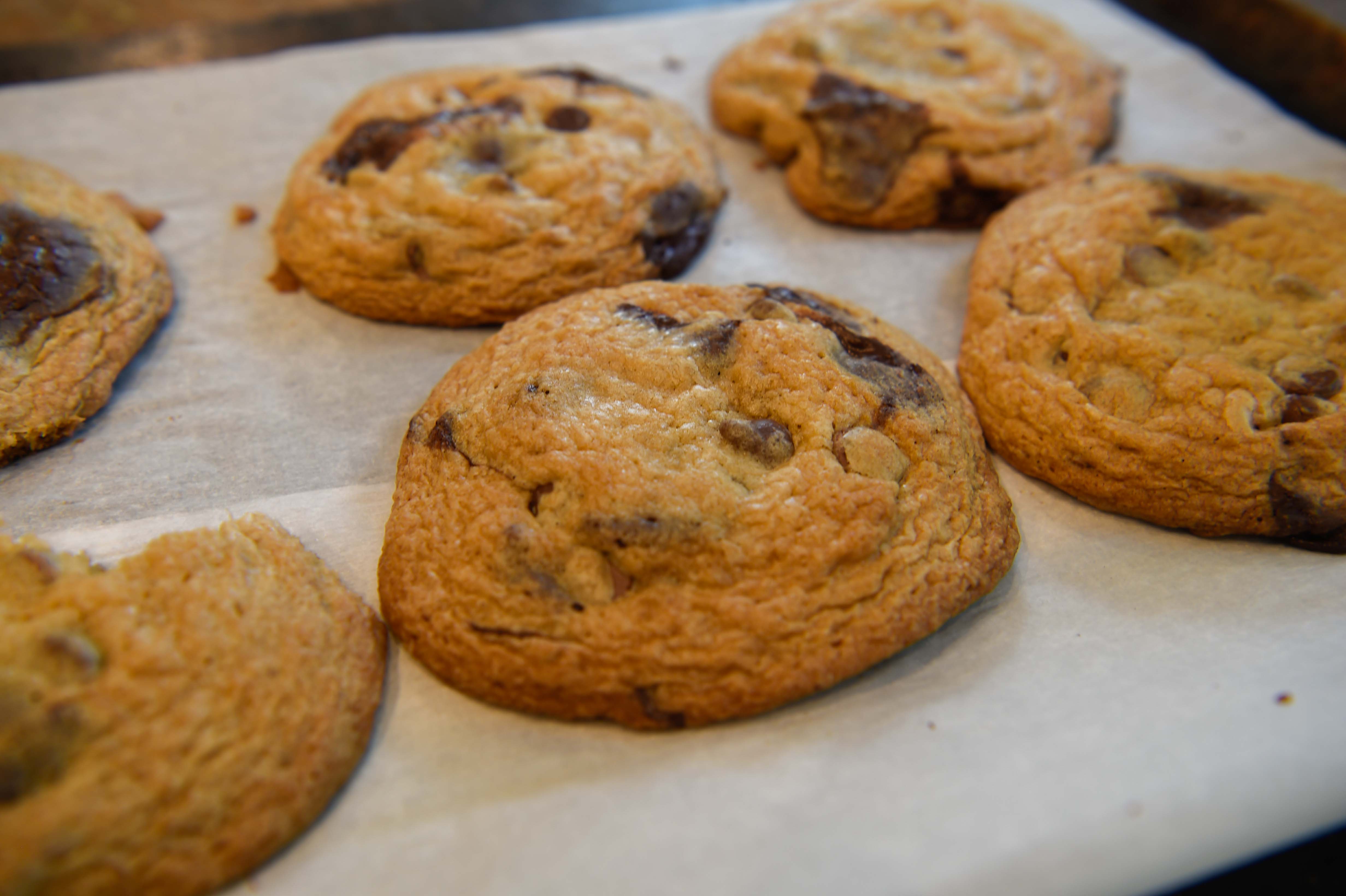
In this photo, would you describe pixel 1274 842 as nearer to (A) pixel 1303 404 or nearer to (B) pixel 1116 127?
(A) pixel 1303 404

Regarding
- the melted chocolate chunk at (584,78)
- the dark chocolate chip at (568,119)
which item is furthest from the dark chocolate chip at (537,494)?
the melted chocolate chunk at (584,78)

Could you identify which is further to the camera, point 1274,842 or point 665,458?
point 665,458

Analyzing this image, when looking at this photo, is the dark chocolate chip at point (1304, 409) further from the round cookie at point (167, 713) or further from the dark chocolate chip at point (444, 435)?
the round cookie at point (167, 713)

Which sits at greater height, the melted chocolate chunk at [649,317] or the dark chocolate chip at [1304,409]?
the dark chocolate chip at [1304,409]

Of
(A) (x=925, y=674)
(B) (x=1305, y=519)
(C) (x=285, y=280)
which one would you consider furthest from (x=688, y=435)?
(C) (x=285, y=280)

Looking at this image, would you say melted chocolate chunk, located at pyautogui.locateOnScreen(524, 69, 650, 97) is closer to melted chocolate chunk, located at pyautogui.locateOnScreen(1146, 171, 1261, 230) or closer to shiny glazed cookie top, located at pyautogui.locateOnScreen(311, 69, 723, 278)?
shiny glazed cookie top, located at pyautogui.locateOnScreen(311, 69, 723, 278)

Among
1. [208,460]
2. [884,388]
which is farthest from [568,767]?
[208,460]

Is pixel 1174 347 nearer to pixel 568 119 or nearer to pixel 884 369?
pixel 884 369
